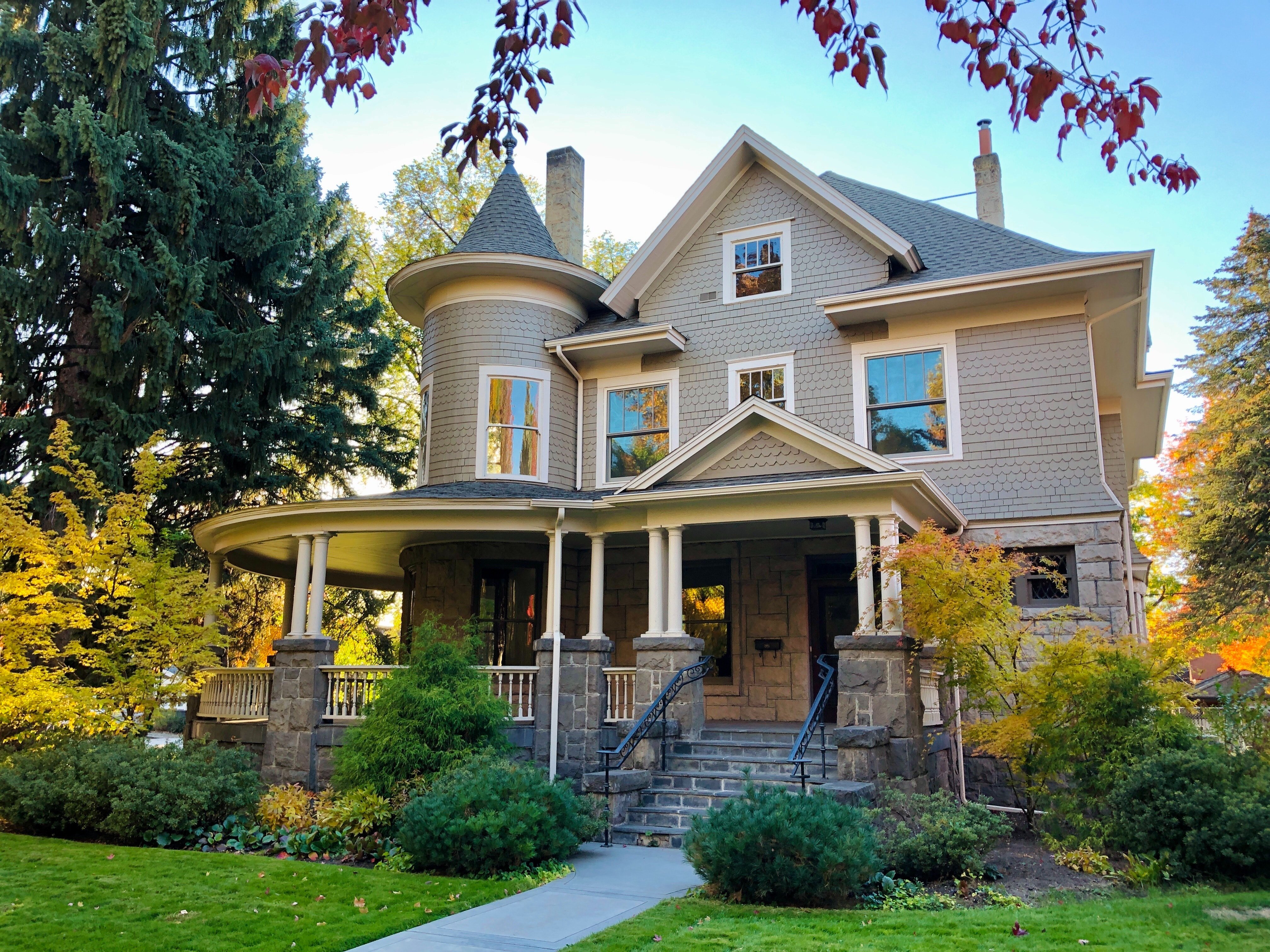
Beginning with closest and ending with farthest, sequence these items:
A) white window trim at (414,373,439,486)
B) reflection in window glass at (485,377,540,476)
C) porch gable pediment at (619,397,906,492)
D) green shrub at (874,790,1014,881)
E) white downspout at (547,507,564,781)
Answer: green shrub at (874,790,1014,881), white downspout at (547,507,564,781), porch gable pediment at (619,397,906,492), reflection in window glass at (485,377,540,476), white window trim at (414,373,439,486)

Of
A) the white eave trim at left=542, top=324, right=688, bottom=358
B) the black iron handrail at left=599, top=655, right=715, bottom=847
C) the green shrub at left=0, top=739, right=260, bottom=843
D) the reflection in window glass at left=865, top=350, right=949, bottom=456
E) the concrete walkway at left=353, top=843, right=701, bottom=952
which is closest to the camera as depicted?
the concrete walkway at left=353, top=843, right=701, bottom=952

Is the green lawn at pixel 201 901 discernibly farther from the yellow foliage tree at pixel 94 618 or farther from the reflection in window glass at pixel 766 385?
the reflection in window glass at pixel 766 385

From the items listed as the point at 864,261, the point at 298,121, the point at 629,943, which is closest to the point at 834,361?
the point at 864,261

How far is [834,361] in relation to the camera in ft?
48.2

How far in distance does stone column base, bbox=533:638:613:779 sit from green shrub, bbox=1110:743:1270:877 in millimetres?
5890

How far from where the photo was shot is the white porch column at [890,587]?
35.9 ft

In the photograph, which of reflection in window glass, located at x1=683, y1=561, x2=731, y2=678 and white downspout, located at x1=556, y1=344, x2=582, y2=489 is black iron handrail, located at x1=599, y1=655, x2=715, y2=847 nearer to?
reflection in window glass, located at x1=683, y1=561, x2=731, y2=678

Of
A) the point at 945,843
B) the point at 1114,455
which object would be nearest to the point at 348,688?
the point at 945,843

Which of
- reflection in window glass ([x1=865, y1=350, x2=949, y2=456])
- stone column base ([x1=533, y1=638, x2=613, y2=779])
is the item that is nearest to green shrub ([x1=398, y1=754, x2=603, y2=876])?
stone column base ([x1=533, y1=638, x2=613, y2=779])

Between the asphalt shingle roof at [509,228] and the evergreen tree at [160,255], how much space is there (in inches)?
129

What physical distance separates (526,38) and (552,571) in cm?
929

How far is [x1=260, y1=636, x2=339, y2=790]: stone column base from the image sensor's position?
41.1 feet

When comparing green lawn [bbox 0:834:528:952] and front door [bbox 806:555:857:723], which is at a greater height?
front door [bbox 806:555:857:723]

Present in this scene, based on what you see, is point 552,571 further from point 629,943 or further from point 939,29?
point 939,29
